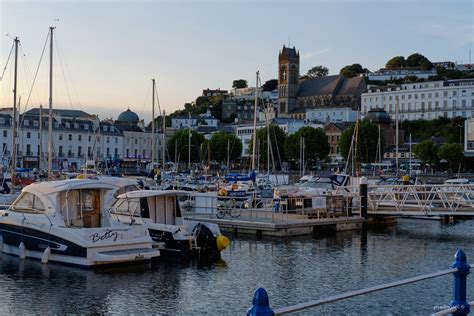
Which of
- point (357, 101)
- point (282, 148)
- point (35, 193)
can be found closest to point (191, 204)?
point (35, 193)

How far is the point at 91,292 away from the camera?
21.0 meters

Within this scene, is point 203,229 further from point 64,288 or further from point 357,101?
point 357,101

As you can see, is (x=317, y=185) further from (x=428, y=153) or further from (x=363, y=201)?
(x=428, y=153)

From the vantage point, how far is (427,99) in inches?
6801

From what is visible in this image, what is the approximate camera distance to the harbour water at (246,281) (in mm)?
17906

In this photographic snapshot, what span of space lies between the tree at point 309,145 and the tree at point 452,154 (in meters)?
23.5

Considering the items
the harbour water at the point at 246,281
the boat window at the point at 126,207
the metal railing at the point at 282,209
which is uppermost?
the boat window at the point at 126,207

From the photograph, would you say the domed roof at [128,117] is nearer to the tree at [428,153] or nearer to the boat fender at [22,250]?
the tree at [428,153]

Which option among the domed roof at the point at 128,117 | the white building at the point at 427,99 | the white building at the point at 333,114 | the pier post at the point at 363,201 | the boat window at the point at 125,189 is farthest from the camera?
the white building at the point at 333,114

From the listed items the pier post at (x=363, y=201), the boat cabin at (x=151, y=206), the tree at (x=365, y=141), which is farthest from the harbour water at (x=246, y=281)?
the tree at (x=365, y=141)

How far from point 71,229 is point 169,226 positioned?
182 inches

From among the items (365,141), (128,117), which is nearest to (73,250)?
(365,141)

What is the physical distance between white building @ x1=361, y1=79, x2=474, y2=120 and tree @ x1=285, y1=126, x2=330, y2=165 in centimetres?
3950

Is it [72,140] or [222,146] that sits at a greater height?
[72,140]
